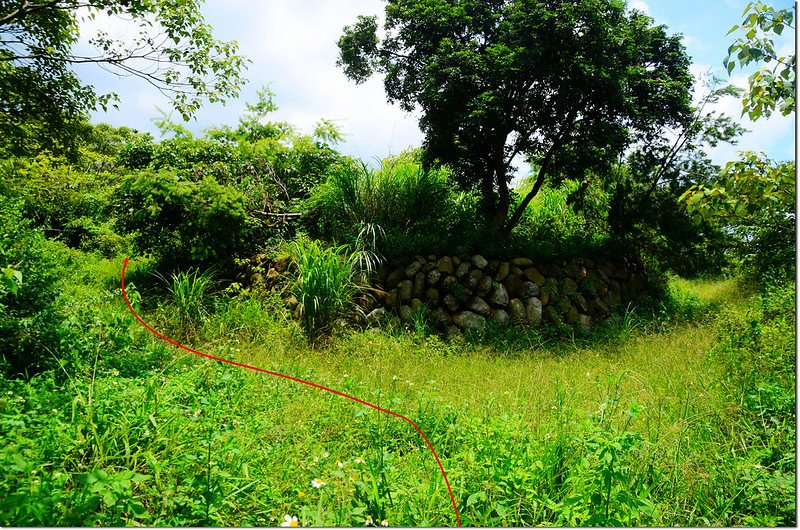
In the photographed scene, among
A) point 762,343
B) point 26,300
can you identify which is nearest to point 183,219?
point 26,300

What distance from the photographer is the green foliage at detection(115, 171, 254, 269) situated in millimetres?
6145

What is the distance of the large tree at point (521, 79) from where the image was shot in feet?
19.2

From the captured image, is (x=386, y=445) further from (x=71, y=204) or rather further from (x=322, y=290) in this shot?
(x=71, y=204)

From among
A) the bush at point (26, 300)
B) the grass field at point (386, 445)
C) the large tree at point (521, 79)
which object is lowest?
the grass field at point (386, 445)

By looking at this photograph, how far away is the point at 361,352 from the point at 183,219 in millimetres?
3322

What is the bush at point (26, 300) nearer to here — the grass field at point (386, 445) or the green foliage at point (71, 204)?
the grass field at point (386, 445)

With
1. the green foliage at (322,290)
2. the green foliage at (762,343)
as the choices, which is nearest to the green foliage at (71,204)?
the green foliage at (322,290)

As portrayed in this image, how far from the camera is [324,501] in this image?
218cm

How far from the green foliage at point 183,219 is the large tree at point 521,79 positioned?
8.70ft

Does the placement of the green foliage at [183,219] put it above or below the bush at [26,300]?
above

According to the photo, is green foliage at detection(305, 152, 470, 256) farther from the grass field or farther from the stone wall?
the grass field

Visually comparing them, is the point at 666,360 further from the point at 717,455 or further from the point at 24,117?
the point at 24,117

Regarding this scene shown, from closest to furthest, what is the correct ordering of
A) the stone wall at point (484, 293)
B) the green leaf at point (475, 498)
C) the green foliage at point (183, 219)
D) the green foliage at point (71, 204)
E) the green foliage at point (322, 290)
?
1. the green leaf at point (475, 498)
2. the green foliage at point (322, 290)
3. the stone wall at point (484, 293)
4. the green foliage at point (183, 219)
5. the green foliage at point (71, 204)

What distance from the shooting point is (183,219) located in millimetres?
6488
